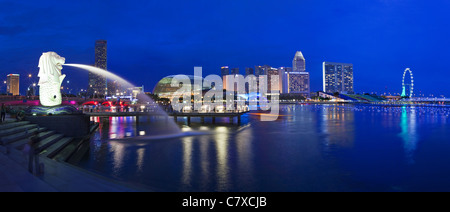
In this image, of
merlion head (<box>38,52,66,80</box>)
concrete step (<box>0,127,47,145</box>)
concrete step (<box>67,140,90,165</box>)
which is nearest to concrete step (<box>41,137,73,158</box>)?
concrete step (<box>67,140,90,165</box>)

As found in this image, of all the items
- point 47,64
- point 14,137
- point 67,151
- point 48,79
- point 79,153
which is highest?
point 47,64

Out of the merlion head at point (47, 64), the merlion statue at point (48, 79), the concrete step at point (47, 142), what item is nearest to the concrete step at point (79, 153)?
the concrete step at point (47, 142)

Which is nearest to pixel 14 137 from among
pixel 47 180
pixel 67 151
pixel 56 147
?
pixel 56 147

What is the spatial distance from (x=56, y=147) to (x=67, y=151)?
992mm

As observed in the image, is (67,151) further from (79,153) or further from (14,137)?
(14,137)

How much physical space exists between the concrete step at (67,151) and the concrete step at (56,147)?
0.68ft

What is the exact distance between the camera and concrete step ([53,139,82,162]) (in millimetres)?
16594

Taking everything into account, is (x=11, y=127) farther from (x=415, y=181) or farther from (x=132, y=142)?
(x=415, y=181)

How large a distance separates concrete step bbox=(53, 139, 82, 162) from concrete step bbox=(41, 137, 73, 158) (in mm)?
206

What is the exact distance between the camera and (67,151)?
62.7 feet

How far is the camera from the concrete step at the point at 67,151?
16.6m

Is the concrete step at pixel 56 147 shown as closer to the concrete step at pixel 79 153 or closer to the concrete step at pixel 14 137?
the concrete step at pixel 79 153
